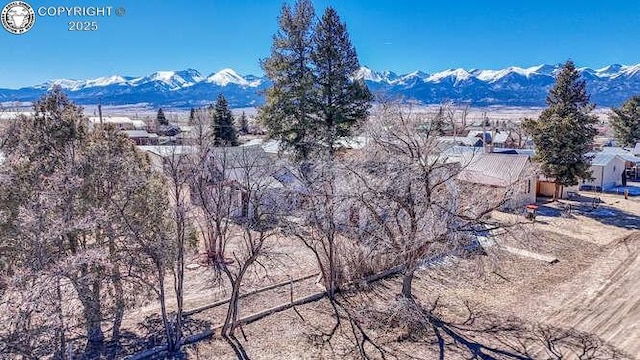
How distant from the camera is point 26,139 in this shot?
9570 millimetres

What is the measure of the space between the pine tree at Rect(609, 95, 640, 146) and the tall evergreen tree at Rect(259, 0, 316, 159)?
3717 centimetres

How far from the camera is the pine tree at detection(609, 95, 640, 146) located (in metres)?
42.8

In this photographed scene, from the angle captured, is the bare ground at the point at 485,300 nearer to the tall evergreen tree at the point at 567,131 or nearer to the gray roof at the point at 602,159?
the tall evergreen tree at the point at 567,131

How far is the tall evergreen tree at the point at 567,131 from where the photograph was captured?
26.2m

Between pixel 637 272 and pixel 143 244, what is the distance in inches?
650

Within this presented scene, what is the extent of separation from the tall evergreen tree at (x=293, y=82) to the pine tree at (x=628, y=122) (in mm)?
37166

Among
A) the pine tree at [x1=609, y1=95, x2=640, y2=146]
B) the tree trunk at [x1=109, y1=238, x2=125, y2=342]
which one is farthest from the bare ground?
the pine tree at [x1=609, y1=95, x2=640, y2=146]

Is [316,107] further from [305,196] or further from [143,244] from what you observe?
[143,244]

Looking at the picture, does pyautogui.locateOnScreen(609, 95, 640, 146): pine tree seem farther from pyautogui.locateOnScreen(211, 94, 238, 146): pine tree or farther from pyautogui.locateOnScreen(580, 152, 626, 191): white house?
pyautogui.locateOnScreen(211, 94, 238, 146): pine tree

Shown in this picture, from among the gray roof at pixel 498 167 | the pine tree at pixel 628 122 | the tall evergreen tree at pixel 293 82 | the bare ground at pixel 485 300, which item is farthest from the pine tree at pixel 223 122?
the pine tree at pixel 628 122

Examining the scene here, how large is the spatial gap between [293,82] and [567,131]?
1657cm

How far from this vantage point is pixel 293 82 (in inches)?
848

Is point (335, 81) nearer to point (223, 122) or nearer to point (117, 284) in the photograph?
point (117, 284)

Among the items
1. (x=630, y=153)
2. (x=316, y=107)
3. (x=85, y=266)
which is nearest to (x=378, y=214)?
(x=85, y=266)
